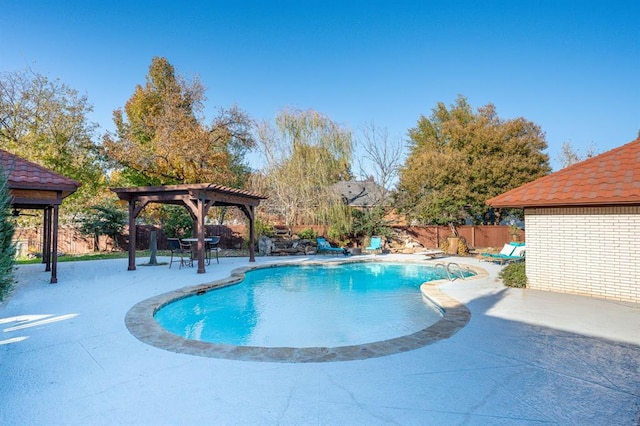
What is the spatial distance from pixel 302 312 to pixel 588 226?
19.5 ft

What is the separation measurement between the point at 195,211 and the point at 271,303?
418cm

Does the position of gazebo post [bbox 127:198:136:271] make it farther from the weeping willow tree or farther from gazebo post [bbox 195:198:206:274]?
the weeping willow tree

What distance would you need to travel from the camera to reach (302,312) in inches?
271

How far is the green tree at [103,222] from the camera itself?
1722 cm

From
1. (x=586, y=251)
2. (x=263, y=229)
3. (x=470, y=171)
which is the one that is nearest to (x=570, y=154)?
(x=470, y=171)

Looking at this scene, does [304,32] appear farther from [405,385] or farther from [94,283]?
[405,385]

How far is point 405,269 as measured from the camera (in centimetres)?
1280

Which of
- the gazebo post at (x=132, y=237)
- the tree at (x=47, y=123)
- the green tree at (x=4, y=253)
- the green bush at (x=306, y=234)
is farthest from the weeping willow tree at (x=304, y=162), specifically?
the green tree at (x=4, y=253)

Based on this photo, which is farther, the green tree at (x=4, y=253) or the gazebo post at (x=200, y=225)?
the gazebo post at (x=200, y=225)

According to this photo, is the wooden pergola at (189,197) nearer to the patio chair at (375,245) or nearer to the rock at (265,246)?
the rock at (265,246)

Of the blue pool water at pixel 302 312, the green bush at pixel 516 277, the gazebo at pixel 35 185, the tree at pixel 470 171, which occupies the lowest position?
the blue pool water at pixel 302 312

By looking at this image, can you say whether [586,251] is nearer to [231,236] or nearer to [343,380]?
[343,380]

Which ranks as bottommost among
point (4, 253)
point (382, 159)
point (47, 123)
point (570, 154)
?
point (4, 253)

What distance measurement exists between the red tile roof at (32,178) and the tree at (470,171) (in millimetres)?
16024
